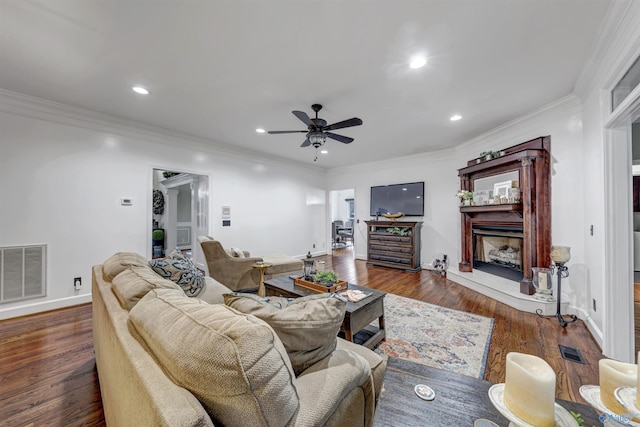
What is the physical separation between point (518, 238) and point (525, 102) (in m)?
1.92

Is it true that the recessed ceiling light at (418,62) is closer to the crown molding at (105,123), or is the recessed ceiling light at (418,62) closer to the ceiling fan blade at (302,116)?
→ the ceiling fan blade at (302,116)

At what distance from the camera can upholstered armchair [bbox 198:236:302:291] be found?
3734 millimetres

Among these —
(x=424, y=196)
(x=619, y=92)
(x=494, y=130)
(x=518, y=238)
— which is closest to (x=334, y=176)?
(x=424, y=196)

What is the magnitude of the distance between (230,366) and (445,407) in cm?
89

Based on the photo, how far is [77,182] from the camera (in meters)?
3.36

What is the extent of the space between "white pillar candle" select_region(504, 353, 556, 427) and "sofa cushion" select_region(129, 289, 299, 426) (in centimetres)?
60

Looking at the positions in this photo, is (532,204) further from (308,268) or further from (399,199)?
(308,268)

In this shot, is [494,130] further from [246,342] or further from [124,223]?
[124,223]

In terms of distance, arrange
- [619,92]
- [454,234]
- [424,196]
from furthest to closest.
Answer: [424,196] < [454,234] < [619,92]

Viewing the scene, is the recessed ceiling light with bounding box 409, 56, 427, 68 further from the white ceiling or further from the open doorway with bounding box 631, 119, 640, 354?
the open doorway with bounding box 631, 119, 640, 354

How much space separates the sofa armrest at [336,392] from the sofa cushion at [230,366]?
0.31 feet

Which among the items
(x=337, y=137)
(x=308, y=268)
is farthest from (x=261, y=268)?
(x=337, y=137)

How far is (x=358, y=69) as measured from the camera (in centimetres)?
242

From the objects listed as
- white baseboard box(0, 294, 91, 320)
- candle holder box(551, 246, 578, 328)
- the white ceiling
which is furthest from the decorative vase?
white baseboard box(0, 294, 91, 320)
